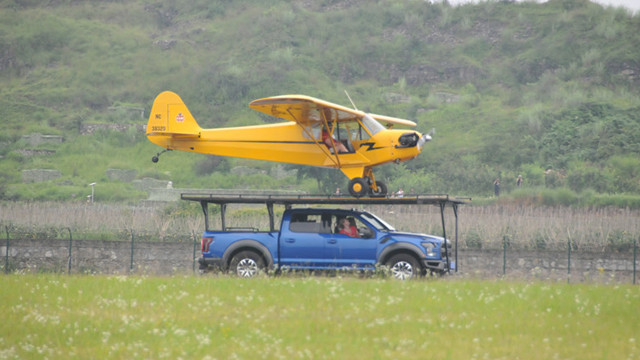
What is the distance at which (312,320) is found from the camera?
1209 cm

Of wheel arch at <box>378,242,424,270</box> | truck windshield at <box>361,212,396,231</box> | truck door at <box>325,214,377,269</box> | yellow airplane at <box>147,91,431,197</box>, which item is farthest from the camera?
yellow airplane at <box>147,91,431,197</box>

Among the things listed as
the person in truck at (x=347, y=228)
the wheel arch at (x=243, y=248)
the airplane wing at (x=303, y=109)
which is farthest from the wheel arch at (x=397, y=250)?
the airplane wing at (x=303, y=109)

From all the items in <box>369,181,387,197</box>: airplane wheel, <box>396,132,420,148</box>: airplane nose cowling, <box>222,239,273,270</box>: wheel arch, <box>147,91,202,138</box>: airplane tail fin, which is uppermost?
<box>147,91,202,138</box>: airplane tail fin

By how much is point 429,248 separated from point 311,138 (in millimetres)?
4702

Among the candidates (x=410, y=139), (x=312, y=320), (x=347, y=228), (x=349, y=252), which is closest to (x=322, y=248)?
(x=349, y=252)

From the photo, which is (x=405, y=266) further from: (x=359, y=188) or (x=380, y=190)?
(x=380, y=190)

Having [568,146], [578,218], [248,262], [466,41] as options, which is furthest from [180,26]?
[248,262]

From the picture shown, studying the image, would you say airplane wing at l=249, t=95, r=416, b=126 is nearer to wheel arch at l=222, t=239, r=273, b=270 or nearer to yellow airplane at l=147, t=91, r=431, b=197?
yellow airplane at l=147, t=91, r=431, b=197

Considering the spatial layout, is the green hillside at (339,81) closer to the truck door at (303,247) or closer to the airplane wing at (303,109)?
the airplane wing at (303,109)

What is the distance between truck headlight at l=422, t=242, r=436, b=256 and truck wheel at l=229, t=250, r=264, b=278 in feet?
11.0

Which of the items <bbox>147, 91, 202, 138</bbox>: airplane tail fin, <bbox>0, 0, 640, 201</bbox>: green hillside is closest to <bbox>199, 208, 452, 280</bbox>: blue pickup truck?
<bbox>147, 91, 202, 138</bbox>: airplane tail fin

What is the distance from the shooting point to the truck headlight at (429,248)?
16922 millimetres

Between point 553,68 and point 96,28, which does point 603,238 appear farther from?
point 96,28

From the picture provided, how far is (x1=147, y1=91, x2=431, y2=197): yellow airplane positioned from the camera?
63.5ft
